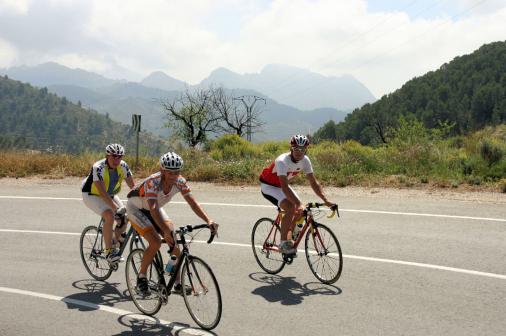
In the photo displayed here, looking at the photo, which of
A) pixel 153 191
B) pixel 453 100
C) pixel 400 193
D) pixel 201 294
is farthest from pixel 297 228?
pixel 453 100

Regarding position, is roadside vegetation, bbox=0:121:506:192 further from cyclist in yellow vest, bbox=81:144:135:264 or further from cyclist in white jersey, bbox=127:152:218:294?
cyclist in white jersey, bbox=127:152:218:294

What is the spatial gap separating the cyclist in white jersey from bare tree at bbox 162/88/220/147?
41880mm

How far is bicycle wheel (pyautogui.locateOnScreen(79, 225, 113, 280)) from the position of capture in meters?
7.39

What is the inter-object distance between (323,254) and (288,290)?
78 cm

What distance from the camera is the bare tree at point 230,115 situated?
46969mm

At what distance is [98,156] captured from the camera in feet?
66.6

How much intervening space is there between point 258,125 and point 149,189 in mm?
41261

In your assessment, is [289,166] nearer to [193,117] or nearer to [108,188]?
[108,188]

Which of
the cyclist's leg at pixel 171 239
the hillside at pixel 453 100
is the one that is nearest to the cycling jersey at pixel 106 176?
the cyclist's leg at pixel 171 239

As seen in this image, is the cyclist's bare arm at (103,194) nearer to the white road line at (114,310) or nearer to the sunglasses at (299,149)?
the white road line at (114,310)

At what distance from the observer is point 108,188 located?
7062 millimetres

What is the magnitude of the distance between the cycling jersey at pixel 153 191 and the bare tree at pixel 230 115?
4081 cm

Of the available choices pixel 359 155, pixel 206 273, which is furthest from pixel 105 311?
pixel 359 155

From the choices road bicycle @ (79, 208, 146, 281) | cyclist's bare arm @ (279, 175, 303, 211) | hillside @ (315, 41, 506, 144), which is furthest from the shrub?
hillside @ (315, 41, 506, 144)
